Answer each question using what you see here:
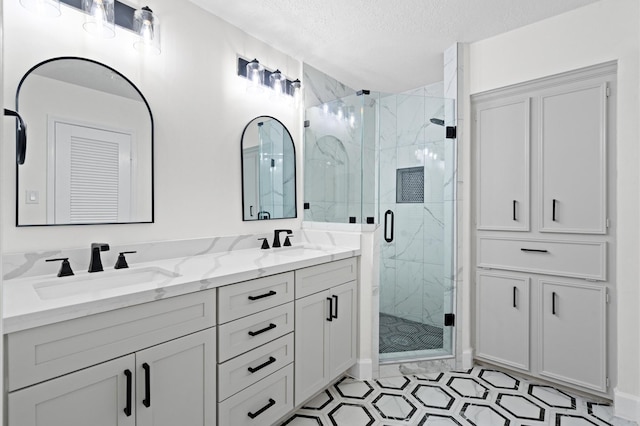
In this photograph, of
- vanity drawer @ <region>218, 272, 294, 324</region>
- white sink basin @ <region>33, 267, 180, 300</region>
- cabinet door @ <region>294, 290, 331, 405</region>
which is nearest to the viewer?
white sink basin @ <region>33, 267, 180, 300</region>

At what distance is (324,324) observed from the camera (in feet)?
7.15

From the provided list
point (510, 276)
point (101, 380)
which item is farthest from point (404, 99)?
point (101, 380)

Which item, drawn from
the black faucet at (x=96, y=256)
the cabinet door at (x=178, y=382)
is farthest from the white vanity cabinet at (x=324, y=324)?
the black faucet at (x=96, y=256)

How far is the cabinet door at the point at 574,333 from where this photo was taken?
2217mm

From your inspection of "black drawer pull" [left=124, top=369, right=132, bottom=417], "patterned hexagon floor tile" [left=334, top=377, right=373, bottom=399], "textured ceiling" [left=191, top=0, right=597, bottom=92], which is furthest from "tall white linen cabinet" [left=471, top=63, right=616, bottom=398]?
"black drawer pull" [left=124, top=369, right=132, bottom=417]

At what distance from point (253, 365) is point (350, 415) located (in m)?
0.75

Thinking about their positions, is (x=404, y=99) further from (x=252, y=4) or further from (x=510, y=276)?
(x=510, y=276)

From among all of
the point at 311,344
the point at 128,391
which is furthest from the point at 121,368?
the point at 311,344

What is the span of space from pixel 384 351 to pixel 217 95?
2151 millimetres

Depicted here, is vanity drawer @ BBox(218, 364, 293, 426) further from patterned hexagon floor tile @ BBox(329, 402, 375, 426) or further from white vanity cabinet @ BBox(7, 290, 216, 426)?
patterned hexagon floor tile @ BBox(329, 402, 375, 426)

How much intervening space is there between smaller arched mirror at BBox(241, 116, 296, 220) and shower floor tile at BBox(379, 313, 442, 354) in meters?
1.16

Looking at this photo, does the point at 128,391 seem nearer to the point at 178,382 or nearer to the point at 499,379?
the point at 178,382

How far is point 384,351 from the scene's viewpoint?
2.63m

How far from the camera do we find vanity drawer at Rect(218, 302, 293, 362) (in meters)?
1.60
